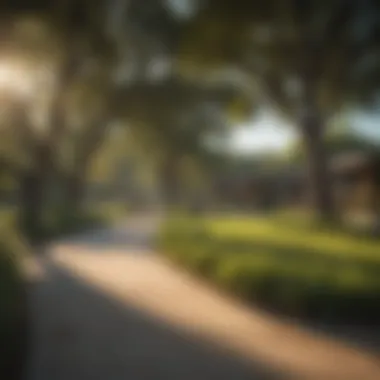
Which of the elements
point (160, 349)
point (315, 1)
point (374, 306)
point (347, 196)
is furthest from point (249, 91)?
point (160, 349)

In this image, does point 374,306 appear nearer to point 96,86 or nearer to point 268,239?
point 268,239

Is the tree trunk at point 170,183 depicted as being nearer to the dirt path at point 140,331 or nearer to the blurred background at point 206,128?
the blurred background at point 206,128

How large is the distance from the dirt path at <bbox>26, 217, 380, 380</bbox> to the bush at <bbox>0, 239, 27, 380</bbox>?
8 centimetres

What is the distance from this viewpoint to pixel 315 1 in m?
2.07

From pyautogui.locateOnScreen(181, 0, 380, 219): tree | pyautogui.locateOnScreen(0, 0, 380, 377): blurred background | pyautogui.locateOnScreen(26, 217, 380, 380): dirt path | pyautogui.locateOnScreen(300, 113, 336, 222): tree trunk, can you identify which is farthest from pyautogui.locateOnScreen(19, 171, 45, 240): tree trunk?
pyautogui.locateOnScreen(300, 113, 336, 222): tree trunk

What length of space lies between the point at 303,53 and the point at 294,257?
0.73 meters

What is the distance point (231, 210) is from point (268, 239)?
0.18 m

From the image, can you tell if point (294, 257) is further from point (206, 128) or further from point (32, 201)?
point (32, 201)

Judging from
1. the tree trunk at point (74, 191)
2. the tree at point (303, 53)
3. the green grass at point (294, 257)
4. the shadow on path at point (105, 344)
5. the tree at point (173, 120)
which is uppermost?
the tree at point (303, 53)

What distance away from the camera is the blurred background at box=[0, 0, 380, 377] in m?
2.06

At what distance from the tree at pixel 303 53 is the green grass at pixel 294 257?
12 centimetres

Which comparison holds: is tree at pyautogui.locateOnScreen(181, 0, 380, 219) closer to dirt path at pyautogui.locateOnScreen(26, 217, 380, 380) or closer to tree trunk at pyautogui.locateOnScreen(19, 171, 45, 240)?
dirt path at pyautogui.locateOnScreen(26, 217, 380, 380)

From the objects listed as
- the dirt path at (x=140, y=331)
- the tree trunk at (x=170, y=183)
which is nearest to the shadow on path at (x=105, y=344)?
the dirt path at (x=140, y=331)

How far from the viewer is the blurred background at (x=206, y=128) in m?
2.06
